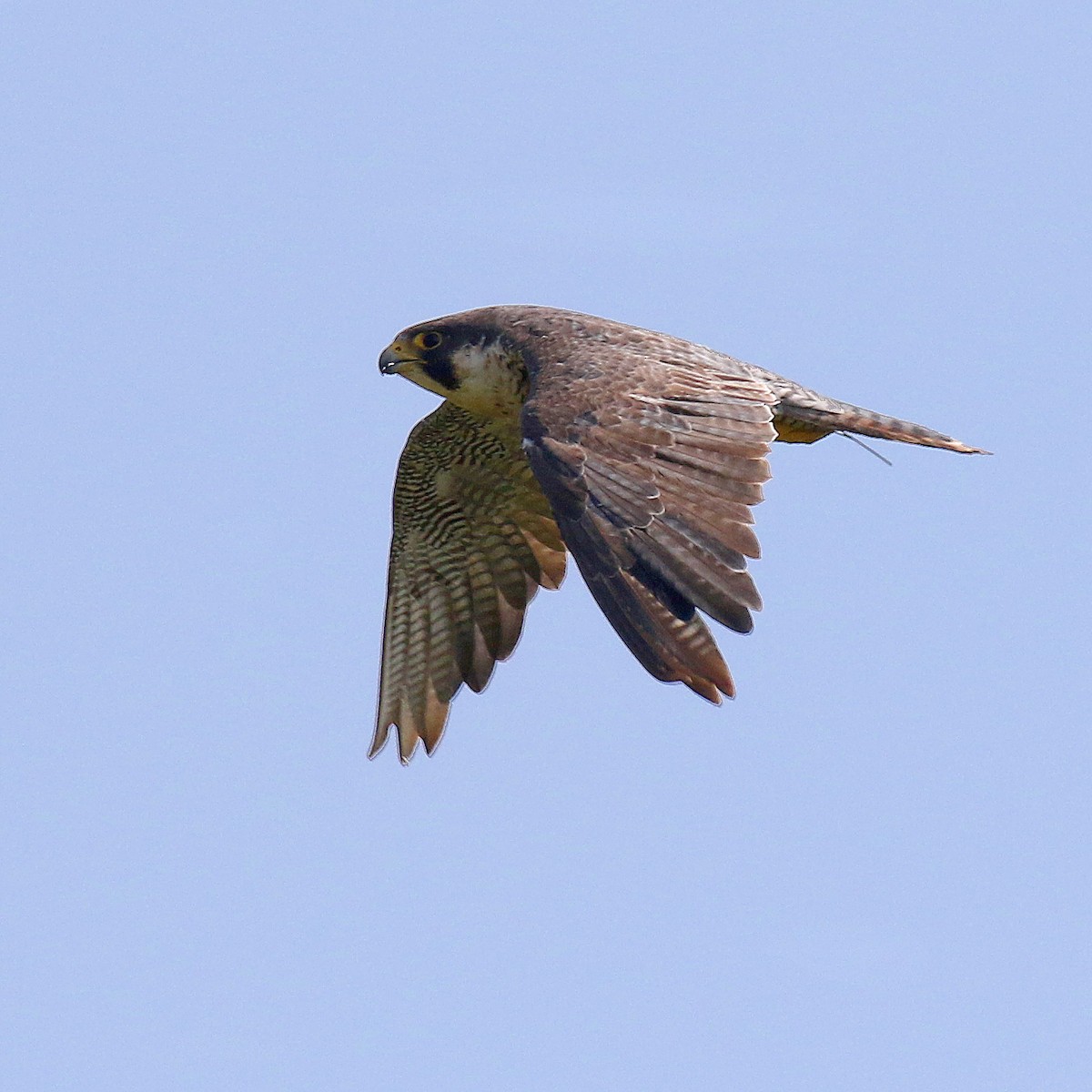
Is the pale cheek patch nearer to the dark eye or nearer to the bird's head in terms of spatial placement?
the bird's head

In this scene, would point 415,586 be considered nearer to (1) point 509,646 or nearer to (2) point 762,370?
(1) point 509,646

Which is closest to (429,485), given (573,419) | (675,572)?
(573,419)

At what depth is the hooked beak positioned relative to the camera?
12.6 meters

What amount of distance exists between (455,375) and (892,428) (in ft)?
8.14

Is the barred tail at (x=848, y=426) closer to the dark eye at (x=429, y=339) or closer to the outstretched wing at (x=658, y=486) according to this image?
the outstretched wing at (x=658, y=486)

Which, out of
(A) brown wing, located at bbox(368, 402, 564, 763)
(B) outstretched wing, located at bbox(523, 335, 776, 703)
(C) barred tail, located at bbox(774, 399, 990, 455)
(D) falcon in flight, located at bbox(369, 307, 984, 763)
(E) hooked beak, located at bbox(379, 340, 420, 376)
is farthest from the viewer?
(A) brown wing, located at bbox(368, 402, 564, 763)

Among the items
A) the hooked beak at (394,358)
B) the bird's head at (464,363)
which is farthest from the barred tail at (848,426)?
the hooked beak at (394,358)

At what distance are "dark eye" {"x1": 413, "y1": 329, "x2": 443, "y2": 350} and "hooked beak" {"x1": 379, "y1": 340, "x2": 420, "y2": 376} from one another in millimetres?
77

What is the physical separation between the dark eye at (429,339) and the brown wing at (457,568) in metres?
0.69

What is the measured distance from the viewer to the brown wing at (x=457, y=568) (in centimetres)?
1320

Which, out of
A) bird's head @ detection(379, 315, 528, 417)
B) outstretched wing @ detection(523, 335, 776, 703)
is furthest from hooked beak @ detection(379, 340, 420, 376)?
outstretched wing @ detection(523, 335, 776, 703)

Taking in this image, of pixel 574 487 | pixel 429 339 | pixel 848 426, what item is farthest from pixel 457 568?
pixel 574 487

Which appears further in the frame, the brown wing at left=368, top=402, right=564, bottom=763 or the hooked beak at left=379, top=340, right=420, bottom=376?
the brown wing at left=368, top=402, right=564, bottom=763

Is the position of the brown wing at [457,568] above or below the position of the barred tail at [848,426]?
below
